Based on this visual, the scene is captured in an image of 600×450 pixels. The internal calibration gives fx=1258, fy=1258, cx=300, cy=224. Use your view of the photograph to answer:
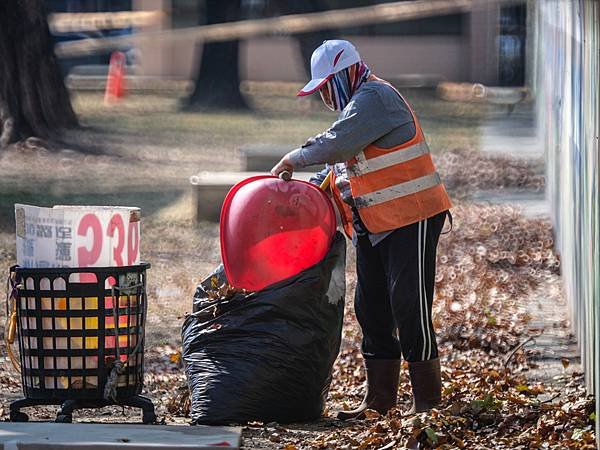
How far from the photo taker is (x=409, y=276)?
5.39 metres

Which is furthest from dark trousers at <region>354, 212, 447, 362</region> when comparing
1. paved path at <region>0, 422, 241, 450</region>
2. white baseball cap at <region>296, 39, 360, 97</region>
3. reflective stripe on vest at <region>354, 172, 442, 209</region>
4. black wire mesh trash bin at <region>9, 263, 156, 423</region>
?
black wire mesh trash bin at <region>9, 263, 156, 423</region>

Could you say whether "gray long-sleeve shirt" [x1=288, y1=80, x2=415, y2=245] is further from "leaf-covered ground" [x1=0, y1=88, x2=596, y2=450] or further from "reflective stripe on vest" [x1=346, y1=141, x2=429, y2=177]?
"leaf-covered ground" [x1=0, y1=88, x2=596, y2=450]

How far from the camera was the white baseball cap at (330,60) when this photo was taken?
5406 millimetres

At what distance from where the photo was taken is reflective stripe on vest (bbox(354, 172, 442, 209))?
5.40 metres

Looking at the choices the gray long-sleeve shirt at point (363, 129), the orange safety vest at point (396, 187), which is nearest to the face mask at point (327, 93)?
the gray long-sleeve shirt at point (363, 129)

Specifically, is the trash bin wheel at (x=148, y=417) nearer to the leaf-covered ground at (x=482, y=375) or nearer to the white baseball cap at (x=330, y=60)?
the leaf-covered ground at (x=482, y=375)

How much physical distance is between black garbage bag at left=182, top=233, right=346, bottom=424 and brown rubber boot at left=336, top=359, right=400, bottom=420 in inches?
9.4

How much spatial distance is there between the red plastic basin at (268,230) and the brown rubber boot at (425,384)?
67 cm

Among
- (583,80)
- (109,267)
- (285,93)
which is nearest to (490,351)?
(583,80)

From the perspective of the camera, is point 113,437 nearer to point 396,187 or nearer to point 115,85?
point 396,187

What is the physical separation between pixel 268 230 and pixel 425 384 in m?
0.97

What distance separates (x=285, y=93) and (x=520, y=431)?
78.5 feet

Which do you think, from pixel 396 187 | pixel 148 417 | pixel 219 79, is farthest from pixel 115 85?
pixel 148 417

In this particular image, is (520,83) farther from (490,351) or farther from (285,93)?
(490,351)
